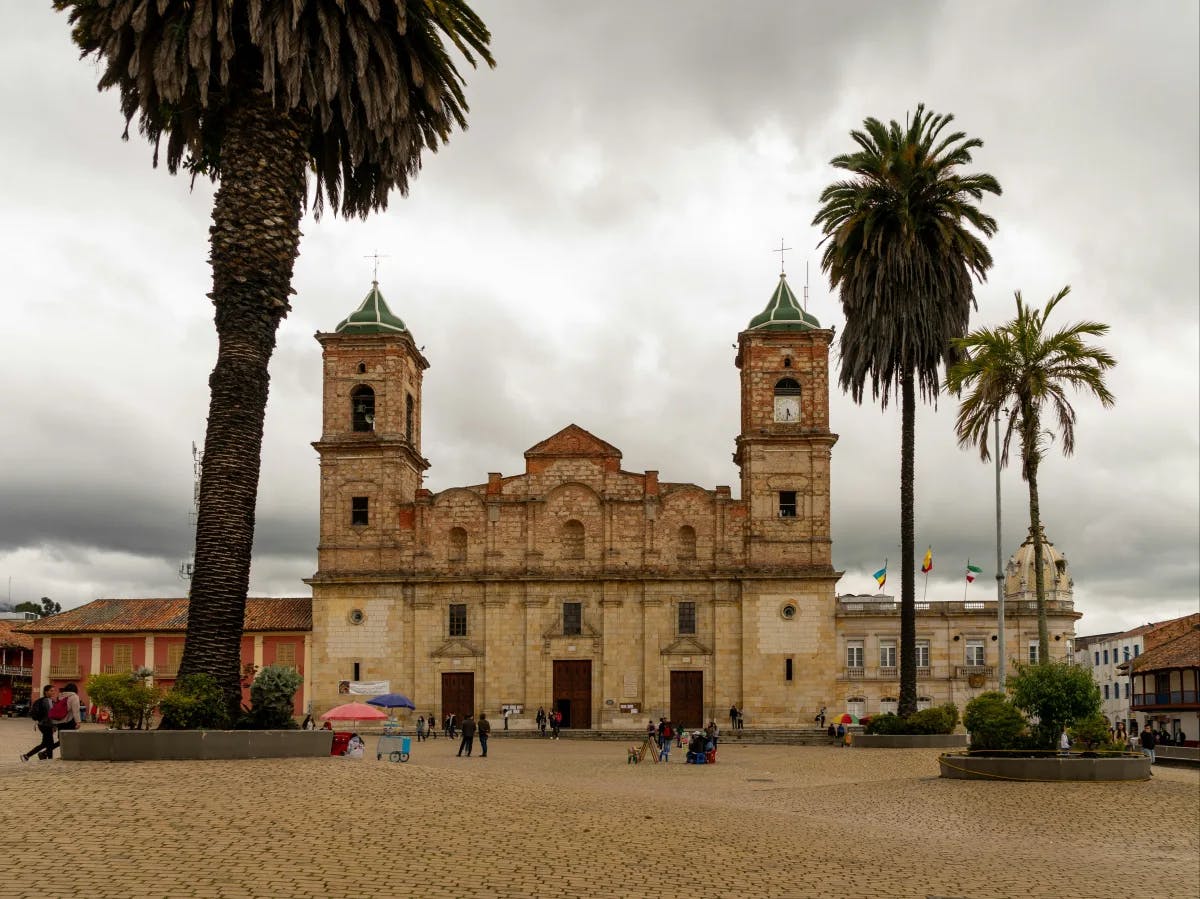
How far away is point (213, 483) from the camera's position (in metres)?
22.0

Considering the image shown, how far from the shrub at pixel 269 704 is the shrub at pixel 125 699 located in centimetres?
151

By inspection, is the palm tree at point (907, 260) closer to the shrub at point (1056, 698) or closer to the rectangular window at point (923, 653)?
the shrub at point (1056, 698)

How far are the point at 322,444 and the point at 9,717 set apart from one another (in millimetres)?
22557

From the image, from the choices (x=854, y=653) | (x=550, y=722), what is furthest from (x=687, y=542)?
(x=854, y=653)

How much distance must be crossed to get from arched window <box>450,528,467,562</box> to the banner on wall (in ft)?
20.1

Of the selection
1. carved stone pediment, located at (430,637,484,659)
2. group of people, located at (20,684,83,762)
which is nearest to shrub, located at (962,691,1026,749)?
group of people, located at (20,684,83,762)

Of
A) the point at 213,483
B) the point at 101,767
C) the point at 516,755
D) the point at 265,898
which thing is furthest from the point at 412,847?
the point at 516,755

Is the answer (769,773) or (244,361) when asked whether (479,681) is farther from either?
(244,361)

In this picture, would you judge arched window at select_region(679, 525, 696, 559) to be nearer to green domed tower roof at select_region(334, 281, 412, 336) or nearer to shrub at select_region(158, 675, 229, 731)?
green domed tower roof at select_region(334, 281, 412, 336)

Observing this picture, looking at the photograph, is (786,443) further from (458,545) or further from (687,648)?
(458,545)

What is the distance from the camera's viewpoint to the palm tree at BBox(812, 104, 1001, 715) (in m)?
39.9

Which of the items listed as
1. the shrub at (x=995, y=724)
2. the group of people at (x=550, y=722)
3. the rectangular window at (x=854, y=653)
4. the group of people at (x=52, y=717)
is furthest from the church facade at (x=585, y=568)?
the group of people at (x=52, y=717)

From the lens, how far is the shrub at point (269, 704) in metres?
21.4

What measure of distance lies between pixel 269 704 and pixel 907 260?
2615 cm
